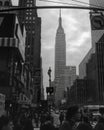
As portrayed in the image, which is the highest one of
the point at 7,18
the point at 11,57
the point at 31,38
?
the point at 31,38

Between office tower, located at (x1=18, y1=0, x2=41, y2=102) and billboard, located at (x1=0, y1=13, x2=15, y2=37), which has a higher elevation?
office tower, located at (x1=18, y1=0, x2=41, y2=102)

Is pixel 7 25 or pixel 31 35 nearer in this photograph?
pixel 7 25

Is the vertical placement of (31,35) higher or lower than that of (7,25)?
higher

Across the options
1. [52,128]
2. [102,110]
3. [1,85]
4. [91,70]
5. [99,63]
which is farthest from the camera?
[91,70]

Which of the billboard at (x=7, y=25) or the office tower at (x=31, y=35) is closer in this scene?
the billboard at (x=7, y=25)

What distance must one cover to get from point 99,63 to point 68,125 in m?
124

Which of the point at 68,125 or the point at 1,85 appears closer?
the point at 68,125

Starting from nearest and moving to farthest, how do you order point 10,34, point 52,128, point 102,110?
point 52,128, point 102,110, point 10,34

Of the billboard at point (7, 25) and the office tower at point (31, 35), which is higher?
the office tower at point (31, 35)

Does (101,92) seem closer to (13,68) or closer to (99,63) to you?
(99,63)

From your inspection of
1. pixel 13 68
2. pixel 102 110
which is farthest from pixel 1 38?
pixel 102 110

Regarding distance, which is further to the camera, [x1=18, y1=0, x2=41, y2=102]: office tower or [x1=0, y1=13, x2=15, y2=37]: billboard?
[x1=18, y1=0, x2=41, y2=102]: office tower

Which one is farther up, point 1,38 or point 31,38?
point 31,38

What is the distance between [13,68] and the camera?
163 feet
